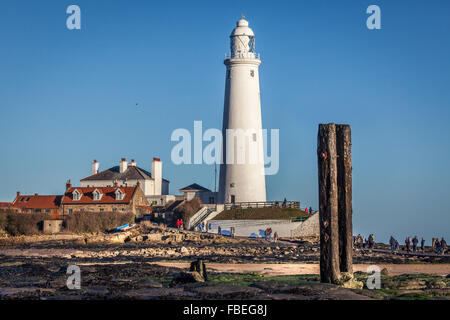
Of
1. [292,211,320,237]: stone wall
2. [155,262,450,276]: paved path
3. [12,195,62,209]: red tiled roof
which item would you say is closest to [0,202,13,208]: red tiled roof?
[12,195,62,209]: red tiled roof

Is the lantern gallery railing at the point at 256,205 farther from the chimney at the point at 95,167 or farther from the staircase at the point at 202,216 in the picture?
the chimney at the point at 95,167

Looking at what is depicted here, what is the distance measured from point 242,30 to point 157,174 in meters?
17.5

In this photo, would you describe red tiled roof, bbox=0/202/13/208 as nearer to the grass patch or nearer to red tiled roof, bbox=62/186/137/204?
red tiled roof, bbox=62/186/137/204

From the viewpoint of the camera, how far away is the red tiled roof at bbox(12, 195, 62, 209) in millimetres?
59228

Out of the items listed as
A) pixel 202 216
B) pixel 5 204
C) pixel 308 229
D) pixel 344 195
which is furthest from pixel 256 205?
pixel 344 195

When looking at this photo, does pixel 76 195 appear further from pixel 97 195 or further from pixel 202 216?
pixel 202 216

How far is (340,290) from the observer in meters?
18.6

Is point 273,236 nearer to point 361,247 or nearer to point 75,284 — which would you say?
point 361,247

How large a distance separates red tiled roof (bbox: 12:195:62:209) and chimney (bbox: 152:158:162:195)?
31.5 feet

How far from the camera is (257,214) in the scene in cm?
5303

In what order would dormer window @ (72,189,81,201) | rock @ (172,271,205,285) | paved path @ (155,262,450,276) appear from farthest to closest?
dormer window @ (72,189,81,201) < paved path @ (155,262,450,276) < rock @ (172,271,205,285)
